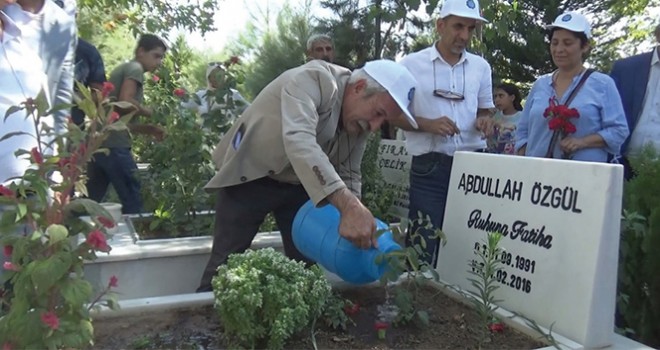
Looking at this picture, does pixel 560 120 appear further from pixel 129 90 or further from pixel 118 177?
pixel 118 177

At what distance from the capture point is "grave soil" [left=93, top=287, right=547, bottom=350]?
197 cm

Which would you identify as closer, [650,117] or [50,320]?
[50,320]

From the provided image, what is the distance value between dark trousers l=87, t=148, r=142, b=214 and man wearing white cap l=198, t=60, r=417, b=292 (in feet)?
5.98

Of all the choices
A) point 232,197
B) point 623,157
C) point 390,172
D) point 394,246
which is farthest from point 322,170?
point 390,172

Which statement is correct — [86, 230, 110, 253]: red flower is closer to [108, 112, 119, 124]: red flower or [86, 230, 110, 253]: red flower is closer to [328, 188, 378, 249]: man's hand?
[108, 112, 119, 124]: red flower

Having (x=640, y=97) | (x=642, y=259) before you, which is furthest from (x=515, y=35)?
(x=642, y=259)

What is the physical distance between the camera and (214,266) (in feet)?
9.63

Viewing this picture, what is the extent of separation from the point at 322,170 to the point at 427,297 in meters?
0.73

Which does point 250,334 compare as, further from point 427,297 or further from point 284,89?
point 284,89

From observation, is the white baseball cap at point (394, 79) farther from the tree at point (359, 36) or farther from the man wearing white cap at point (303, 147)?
the tree at point (359, 36)

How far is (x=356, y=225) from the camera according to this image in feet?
6.77

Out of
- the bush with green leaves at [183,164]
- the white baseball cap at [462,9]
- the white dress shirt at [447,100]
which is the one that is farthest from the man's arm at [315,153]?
the bush with green leaves at [183,164]

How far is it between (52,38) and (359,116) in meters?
1.24

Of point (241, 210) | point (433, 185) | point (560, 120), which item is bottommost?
point (241, 210)
